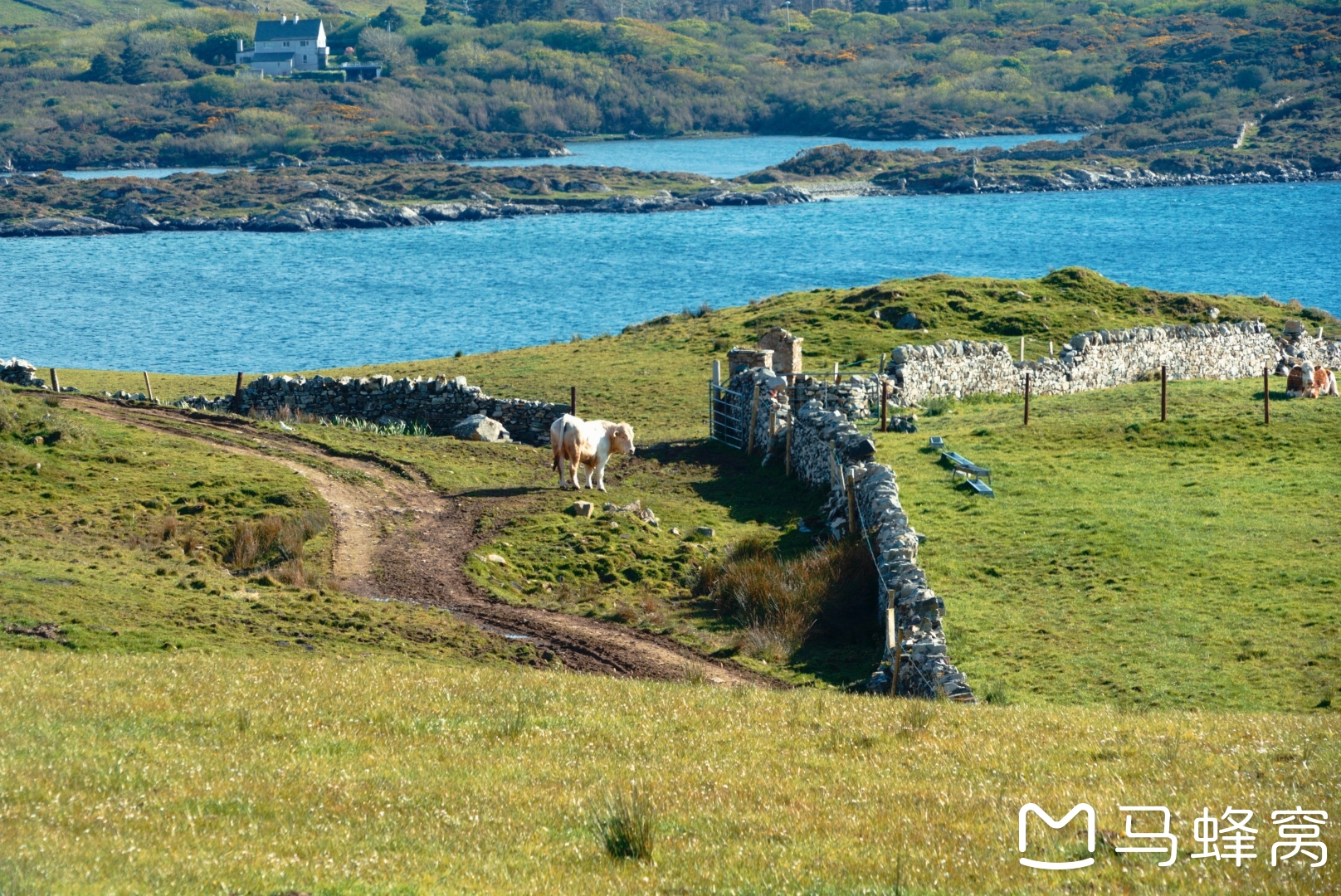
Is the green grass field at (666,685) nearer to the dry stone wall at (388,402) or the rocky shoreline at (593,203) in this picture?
the dry stone wall at (388,402)

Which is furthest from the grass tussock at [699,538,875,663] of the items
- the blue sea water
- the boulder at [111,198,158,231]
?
the boulder at [111,198,158,231]

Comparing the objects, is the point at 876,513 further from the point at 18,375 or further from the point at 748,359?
the point at 18,375

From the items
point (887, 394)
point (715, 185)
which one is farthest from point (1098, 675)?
point (715, 185)

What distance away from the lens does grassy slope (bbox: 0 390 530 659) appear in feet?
59.4

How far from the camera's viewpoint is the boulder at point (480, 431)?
113ft

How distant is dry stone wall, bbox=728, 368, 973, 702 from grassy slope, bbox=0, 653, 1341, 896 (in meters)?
2.56

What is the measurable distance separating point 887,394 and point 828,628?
16.8 metres

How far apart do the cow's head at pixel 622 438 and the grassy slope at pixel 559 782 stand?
13715 millimetres

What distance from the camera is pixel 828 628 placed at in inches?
841

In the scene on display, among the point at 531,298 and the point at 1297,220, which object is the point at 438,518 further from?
the point at 1297,220

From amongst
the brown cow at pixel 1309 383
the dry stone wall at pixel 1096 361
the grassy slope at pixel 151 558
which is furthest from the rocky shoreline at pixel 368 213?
the brown cow at pixel 1309 383

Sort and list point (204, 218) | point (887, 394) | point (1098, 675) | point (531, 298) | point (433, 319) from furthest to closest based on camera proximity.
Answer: point (204, 218) → point (531, 298) → point (433, 319) → point (887, 394) → point (1098, 675)

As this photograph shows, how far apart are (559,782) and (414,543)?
1412 cm

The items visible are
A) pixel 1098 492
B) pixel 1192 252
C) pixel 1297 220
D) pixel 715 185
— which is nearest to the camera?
pixel 1098 492
